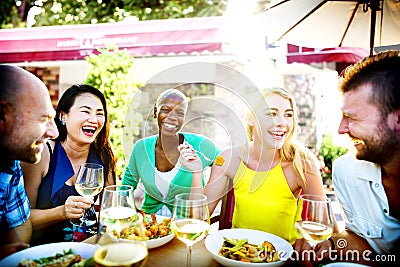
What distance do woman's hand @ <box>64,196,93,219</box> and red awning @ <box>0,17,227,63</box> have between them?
6.70 feet

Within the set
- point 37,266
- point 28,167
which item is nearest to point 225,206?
point 28,167

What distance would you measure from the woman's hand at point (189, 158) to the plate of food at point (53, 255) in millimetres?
638

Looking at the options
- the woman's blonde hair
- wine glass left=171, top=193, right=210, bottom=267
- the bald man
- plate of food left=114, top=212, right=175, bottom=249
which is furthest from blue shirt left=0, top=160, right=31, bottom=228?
the woman's blonde hair

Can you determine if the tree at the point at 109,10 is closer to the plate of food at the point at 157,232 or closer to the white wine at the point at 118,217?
the plate of food at the point at 157,232

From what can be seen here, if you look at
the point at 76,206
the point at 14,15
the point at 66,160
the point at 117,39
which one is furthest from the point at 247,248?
the point at 14,15

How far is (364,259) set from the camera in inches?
48.5

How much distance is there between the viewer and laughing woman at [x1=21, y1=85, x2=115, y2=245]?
1.39m

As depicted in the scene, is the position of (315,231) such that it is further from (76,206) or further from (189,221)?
(76,206)

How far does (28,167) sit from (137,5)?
5.62 meters

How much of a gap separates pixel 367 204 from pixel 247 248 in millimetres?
588

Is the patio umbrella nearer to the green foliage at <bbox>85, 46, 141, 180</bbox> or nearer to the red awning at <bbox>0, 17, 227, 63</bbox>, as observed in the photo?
the red awning at <bbox>0, 17, 227, 63</bbox>

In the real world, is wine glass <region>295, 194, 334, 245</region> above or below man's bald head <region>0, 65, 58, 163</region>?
below

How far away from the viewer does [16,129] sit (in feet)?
3.16

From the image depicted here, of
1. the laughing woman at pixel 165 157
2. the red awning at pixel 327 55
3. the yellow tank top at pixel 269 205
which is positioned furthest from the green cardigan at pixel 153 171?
the red awning at pixel 327 55
